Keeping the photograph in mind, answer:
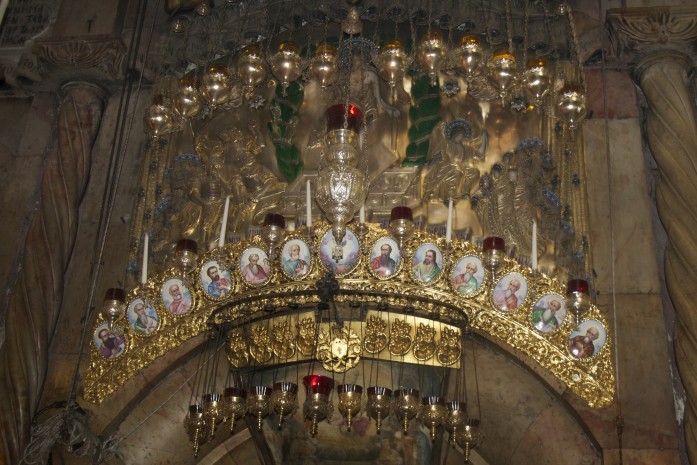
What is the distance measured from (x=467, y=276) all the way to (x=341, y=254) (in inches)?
34.0

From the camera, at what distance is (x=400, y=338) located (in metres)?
6.45

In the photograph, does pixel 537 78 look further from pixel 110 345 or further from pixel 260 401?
pixel 110 345

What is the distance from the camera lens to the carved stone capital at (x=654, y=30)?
699cm

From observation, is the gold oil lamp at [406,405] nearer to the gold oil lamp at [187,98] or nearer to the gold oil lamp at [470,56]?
the gold oil lamp at [470,56]

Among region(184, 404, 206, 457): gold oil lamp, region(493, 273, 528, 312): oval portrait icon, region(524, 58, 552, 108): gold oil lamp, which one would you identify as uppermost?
region(524, 58, 552, 108): gold oil lamp

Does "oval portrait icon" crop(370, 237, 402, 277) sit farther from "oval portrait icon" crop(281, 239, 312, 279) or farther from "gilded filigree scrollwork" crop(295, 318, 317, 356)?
"gilded filigree scrollwork" crop(295, 318, 317, 356)

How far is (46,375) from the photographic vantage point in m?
7.06

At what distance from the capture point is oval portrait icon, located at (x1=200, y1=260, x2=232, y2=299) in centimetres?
671

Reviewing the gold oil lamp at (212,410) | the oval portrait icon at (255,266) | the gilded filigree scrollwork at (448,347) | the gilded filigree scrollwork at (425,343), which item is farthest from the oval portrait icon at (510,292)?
the gold oil lamp at (212,410)

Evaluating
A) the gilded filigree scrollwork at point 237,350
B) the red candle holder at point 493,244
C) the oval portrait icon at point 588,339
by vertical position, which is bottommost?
the gilded filigree scrollwork at point 237,350

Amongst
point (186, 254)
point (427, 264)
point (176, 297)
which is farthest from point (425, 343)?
point (176, 297)

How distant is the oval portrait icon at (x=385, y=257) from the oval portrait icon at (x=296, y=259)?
43cm

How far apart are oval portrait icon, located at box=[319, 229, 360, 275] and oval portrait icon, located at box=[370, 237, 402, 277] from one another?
12 cm

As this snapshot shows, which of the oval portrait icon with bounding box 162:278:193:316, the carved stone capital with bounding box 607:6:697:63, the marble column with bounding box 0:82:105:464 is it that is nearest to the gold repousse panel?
the oval portrait icon with bounding box 162:278:193:316
